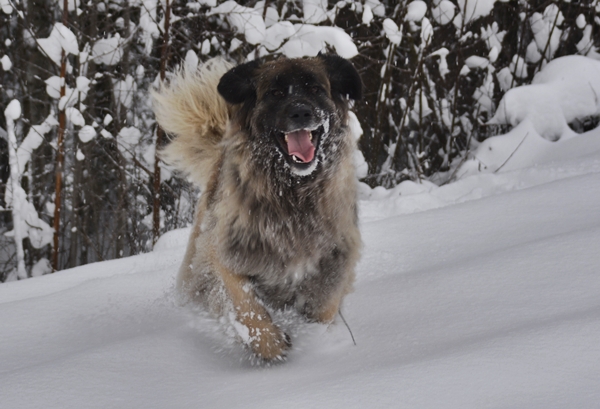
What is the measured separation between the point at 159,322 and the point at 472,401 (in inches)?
74.4

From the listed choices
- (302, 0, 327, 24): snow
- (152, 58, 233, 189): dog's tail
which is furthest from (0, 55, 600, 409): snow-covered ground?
(302, 0, 327, 24): snow

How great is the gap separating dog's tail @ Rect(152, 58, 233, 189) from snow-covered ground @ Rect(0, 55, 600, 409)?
0.86 m

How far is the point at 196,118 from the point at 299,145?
1.05m

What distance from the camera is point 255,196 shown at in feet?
9.21

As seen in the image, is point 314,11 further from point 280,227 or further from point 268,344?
point 268,344

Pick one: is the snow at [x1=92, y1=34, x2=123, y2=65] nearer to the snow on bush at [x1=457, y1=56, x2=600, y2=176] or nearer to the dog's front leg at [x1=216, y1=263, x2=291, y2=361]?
the dog's front leg at [x1=216, y1=263, x2=291, y2=361]

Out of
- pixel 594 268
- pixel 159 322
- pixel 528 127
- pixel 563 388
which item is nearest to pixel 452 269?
pixel 594 268

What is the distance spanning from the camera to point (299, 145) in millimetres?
2684

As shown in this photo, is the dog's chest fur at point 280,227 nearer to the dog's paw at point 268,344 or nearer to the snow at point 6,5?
the dog's paw at point 268,344

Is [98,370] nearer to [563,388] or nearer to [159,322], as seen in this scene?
[159,322]

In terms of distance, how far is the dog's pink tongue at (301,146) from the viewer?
267cm

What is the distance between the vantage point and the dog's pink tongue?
8.77 ft

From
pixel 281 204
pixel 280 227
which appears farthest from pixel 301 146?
pixel 280 227

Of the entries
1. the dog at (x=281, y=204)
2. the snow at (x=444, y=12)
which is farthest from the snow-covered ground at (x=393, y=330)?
the snow at (x=444, y=12)
